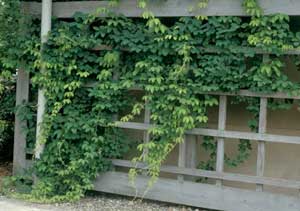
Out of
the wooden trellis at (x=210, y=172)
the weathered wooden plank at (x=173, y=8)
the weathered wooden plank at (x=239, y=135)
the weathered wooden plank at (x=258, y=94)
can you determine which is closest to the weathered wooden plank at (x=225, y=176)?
the wooden trellis at (x=210, y=172)

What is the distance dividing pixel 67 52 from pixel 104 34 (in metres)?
0.49

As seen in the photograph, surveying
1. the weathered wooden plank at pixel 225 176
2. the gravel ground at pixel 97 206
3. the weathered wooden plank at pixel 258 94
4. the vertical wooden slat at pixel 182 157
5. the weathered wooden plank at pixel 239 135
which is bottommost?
the gravel ground at pixel 97 206

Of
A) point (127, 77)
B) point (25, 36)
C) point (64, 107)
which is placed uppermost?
point (25, 36)

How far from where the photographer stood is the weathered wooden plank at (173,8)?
4.94 metres

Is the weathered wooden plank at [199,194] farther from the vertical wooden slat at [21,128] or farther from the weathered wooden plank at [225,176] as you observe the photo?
the vertical wooden slat at [21,128]

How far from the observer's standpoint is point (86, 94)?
19.4 ft

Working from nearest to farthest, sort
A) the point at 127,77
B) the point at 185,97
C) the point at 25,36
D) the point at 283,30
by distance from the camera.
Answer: the point at 283,30 → the point at 185,97 → the point at 127,77 → the point at 25,36

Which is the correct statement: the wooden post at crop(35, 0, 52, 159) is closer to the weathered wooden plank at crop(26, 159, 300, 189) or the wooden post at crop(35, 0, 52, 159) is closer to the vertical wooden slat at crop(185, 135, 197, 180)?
the weathered wooden plank at crop(26, 159, 300, 189)

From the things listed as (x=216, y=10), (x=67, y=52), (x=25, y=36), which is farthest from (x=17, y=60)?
(x=216, y=10)

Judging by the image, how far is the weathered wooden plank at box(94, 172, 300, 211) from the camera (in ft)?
16.7

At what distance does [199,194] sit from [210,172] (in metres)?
0.28

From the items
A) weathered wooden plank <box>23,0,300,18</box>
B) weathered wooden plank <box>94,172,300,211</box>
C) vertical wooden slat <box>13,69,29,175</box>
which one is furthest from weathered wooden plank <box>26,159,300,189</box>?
weathered wooden plank <box>23,0,300,18</box>

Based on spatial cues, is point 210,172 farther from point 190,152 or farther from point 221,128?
point 221,128

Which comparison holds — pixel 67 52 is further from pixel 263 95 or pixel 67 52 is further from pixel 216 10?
pixel 263 95
